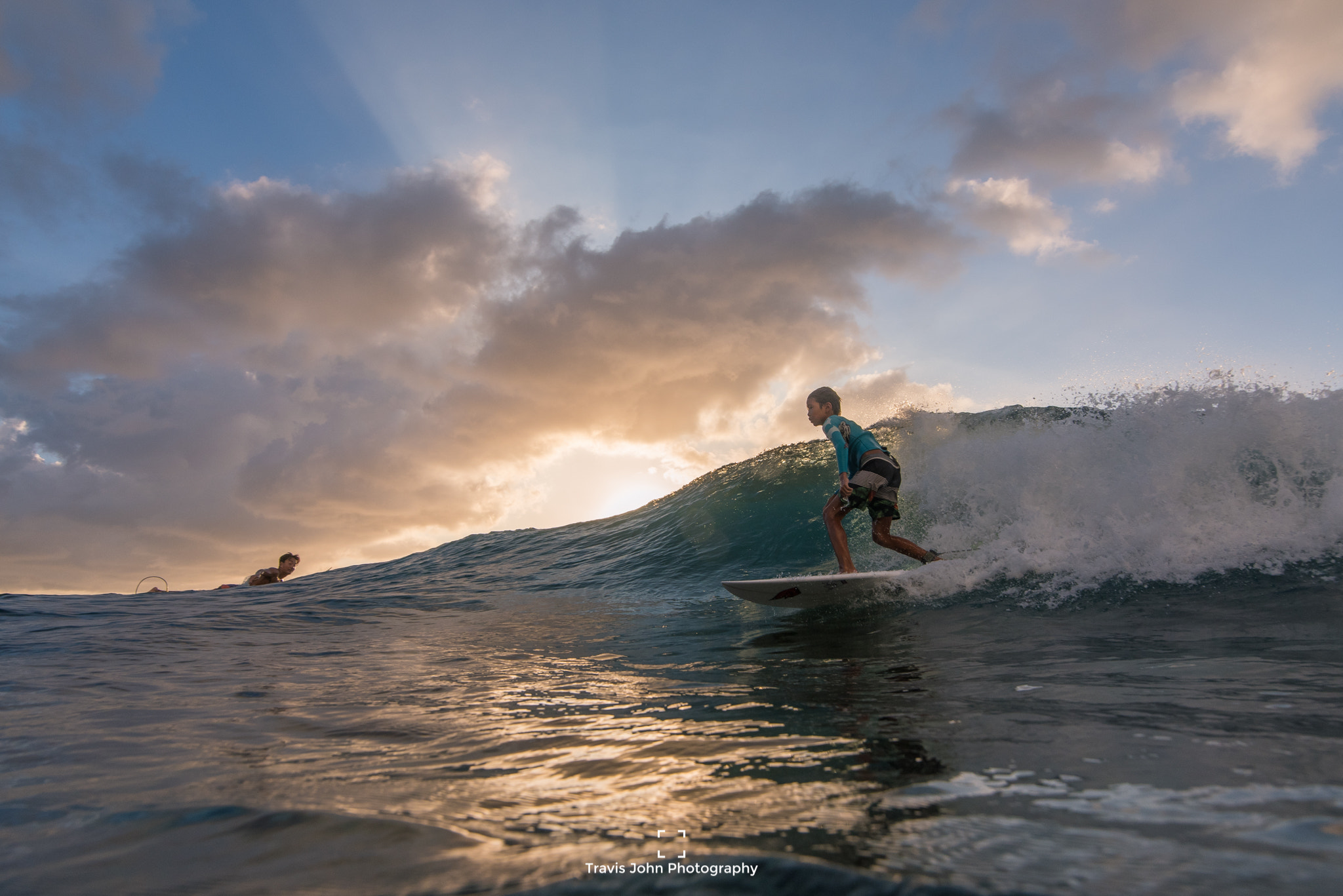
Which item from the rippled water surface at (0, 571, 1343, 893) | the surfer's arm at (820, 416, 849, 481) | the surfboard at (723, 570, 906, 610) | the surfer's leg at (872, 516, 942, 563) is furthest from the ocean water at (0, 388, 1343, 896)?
the surfer's arm at (820, 416, 849, 481)

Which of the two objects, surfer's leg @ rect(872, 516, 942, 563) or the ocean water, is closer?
the ocean water

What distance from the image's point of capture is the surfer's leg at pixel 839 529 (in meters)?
7.29

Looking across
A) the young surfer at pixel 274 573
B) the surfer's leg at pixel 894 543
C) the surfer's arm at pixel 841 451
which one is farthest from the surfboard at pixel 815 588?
the young surfer at pixel 274 573

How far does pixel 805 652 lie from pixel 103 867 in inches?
168

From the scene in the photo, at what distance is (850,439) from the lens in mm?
7594

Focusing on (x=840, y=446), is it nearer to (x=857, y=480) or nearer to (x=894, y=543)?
(x=857, y=480)

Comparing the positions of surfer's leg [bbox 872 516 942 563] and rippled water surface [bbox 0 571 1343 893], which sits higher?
surfer's leg [bbox 872 516 942 563]

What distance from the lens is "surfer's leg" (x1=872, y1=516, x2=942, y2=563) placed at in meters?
7.45

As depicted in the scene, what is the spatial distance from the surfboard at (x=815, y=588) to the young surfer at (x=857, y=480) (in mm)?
343

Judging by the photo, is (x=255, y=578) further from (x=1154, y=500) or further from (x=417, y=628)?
(x=1154, y=500)

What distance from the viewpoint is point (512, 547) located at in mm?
17109

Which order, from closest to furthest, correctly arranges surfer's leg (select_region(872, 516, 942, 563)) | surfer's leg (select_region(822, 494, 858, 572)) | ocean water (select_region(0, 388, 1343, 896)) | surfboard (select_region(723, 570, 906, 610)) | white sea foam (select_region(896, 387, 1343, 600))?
ocean water (select_region(0, 388, 1343, 896)), white sea foam (select_region(896, 387, 1343, 600)), surfboard (select_region(723, 570, 906, 610)), surfer's leg (select_region(822, 494, 858, 572)), surfer's leg (select_region(872, 516, 942, 563))

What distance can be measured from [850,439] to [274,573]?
565 inches

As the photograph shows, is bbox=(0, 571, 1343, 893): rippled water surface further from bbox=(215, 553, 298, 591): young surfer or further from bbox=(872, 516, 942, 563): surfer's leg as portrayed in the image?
bbox=(215, 553, 298, 591): young surfer
